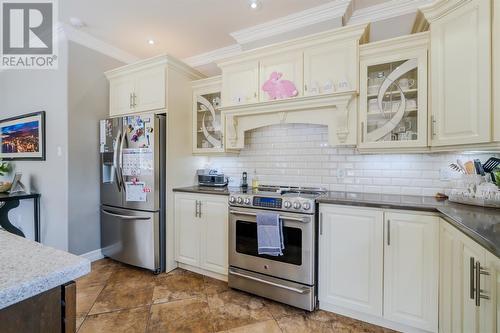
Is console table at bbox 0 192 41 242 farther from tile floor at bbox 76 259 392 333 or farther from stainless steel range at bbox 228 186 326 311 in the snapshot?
stainless steel range at bbox 228 186 326 311

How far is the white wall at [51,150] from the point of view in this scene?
293 centimetres

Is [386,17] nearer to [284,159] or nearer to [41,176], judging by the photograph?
[284,159]

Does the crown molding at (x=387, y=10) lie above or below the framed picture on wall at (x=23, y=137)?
above

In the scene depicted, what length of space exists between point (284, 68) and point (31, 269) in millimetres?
2382

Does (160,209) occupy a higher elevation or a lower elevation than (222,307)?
higher

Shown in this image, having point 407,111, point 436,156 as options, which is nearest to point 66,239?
point 407,111

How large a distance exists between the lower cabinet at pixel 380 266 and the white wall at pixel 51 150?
2.96 metres

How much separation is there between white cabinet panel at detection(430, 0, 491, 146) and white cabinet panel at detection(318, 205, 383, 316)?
797 mm

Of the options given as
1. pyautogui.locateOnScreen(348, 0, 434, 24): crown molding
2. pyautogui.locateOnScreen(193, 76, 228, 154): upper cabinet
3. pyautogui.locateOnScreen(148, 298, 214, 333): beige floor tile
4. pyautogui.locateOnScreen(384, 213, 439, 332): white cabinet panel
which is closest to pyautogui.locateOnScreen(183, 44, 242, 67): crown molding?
pyautogui.locateOnScreen(193, 76, 228, 154): upper cabinet

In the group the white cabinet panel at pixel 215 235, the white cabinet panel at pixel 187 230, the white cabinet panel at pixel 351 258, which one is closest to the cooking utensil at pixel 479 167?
the white cabinet panel at pixel 351 258

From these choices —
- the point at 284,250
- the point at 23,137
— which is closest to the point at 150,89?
the point at 23,137

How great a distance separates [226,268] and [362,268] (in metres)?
1.33

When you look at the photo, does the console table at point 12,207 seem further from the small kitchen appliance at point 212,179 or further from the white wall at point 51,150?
the small kitchen appliance at point 212,179

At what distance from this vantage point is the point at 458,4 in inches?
67.2
